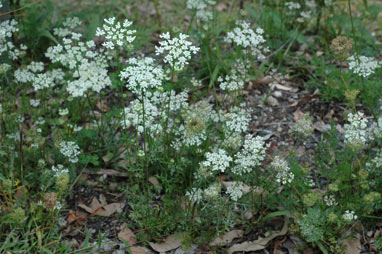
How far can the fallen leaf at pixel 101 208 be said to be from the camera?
3457 millimetres

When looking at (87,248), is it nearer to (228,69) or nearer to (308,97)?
(228,69)

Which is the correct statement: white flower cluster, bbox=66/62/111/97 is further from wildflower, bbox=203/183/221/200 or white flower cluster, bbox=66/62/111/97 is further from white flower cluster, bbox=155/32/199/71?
wildflower, bbox=203/183/221/200

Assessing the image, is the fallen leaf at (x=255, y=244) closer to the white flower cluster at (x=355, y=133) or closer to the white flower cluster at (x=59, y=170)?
the white flower cluster at (x=355, y=133)

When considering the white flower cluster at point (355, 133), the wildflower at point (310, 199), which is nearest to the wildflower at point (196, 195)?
the wildflower at point (310, 199)

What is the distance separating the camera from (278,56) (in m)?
4.47

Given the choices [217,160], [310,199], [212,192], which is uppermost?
[217,160]

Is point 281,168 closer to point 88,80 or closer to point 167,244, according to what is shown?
point 167,244

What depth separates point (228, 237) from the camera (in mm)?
3238

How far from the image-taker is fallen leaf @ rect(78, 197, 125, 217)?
11.3ft

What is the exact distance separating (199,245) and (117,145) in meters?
1.17

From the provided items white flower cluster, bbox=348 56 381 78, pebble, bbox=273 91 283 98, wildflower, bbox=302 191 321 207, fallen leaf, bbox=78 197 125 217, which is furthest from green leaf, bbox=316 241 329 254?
pebble, bbox=273 91 283 98

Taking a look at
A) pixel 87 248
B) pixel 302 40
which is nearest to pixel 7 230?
pixel 87 248

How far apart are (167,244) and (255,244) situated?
2.11 feet

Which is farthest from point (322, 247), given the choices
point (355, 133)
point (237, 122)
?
point (237, 122)
